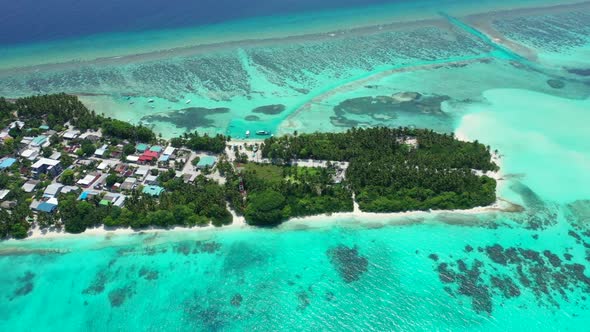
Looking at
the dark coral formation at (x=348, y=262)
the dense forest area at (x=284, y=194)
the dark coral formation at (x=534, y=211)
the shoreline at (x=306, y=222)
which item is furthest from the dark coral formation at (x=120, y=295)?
the dark coral formation at (x=534, y=211)

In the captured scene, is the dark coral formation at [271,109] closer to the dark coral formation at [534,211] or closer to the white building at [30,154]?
the white building at [30,154]

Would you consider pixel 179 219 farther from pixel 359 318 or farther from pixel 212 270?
pixel 359 318

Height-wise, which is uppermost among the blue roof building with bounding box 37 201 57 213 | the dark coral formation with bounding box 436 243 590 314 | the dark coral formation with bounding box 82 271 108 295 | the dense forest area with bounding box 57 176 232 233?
the blue roof building with bounding box 37 201 57 213

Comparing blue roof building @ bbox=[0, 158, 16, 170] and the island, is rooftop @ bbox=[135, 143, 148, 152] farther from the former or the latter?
blue roof building @ bbox=[0, 158, 16, 170]

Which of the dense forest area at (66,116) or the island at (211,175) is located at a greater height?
the dense forest area at (66,116)

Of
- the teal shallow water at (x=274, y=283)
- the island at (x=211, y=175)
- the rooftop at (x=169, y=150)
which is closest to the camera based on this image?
the teal shallow water at (x=274, y=283)

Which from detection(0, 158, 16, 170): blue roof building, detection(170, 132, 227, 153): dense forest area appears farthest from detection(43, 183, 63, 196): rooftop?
detection(170, 132, 227, 153): dense forest area

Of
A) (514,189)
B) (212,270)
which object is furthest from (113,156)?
(514,189)
